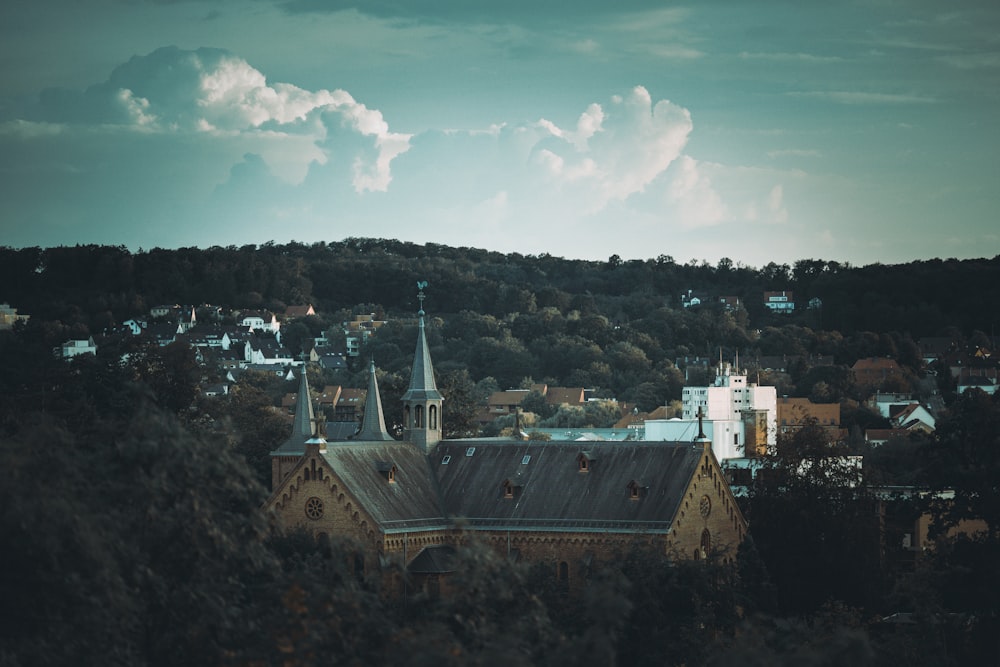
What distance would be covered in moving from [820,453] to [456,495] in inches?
907

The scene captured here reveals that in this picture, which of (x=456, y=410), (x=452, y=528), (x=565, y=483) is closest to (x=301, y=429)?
(x=452, y=528)

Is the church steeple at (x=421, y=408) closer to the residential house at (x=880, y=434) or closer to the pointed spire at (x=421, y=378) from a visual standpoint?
the pointed spire at (x=421, y=378)

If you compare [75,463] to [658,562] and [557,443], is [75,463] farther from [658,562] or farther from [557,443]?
[557,443]

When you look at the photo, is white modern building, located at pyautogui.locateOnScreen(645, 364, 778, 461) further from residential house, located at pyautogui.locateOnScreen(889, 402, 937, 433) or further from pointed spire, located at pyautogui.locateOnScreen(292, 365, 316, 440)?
pointed spire, located at pyautogui.locateOnScreen(292, 365, 316, 440)

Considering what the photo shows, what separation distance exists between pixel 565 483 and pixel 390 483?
24.4ft

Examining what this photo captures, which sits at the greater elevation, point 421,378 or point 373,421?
point 421,378

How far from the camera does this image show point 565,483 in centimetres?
7112

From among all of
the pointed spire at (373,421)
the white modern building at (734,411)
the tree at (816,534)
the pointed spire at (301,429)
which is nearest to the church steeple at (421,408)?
the pointed spire at (373,421)

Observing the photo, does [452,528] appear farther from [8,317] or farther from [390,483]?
[8,317]

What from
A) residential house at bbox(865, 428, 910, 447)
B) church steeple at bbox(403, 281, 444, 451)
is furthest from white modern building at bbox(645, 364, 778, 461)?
church steeple at bbox(403, 281, 444, 451)

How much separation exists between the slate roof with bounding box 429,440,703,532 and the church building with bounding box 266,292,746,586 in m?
0.04

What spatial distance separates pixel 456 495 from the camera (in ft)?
240

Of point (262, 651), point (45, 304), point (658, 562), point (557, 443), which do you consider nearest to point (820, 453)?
point (557, 443)

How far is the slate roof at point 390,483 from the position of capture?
6869cm
